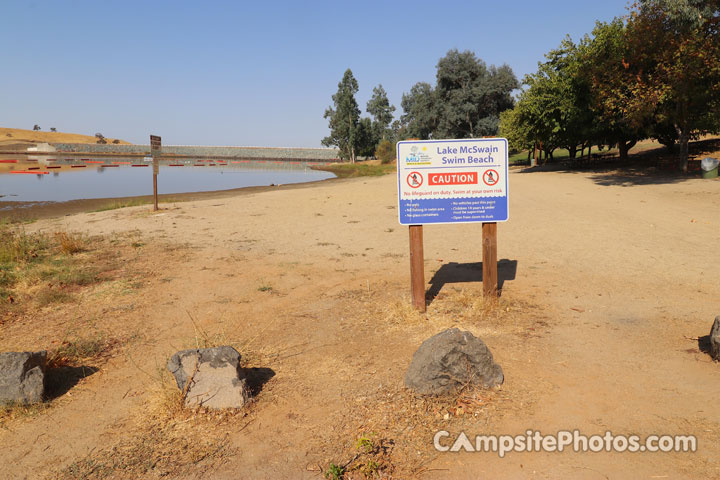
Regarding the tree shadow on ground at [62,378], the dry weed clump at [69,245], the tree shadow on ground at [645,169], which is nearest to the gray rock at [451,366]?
the tree shadow on ground at [62,378]

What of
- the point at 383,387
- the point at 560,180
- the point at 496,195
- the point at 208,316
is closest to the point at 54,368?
the point at 208,316

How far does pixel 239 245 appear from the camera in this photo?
10.6 meters

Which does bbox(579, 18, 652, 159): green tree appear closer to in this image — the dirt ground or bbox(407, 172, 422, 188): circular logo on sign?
the dirt ground

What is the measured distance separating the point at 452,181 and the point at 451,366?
8.57 feet

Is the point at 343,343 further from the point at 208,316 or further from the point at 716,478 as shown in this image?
the point at 716,478

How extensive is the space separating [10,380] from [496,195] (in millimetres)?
5203

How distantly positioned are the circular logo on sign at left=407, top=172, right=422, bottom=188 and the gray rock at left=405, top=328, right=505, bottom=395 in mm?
2235

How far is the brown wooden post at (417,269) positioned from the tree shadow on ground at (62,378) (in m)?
3.56

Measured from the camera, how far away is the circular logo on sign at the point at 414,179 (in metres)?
5.94

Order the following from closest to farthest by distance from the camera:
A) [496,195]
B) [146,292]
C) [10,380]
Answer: [10,380], [496,195], [146,292]

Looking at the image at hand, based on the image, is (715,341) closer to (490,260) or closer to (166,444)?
(490,260)

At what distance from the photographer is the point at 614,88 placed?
21.1 metres

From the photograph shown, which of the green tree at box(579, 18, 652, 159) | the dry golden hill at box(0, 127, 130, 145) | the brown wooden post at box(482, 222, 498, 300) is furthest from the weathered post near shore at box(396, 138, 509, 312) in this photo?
the dry golden hill at box(0, 127, 130, 145)

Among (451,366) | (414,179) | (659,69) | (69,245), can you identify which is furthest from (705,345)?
(659,69)
